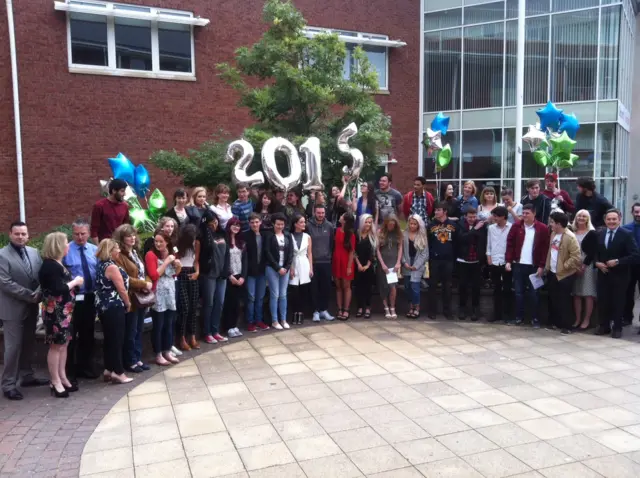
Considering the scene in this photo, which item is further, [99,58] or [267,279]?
[99,58]

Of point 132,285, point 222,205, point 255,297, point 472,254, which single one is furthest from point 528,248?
point 132,285

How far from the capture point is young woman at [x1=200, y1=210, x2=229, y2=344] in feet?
22.9

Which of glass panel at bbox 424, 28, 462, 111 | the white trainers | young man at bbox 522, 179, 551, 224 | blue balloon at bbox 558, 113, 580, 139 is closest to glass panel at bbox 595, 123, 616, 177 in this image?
glass panel at bbox 424, 28, 462, 111

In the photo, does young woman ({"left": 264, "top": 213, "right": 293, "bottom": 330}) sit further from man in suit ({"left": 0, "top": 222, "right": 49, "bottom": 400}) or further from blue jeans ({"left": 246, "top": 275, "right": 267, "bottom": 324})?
man in suit ({"left": 0, "top": 222, "right": 49, "bottom": 400})

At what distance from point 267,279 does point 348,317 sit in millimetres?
1577

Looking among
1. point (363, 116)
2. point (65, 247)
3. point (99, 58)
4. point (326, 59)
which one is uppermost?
point (99, 58)

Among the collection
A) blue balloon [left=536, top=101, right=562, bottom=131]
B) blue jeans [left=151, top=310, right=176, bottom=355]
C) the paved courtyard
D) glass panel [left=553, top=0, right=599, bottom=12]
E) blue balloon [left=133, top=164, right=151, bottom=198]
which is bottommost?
the paved courtyard

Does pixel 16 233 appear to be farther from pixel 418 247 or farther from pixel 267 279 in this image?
pixel 418 247

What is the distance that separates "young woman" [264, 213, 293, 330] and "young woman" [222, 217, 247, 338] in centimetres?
41

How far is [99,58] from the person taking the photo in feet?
47.6

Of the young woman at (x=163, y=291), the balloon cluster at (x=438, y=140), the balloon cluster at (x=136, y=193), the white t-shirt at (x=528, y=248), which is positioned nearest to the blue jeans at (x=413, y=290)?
the white t-shirt at (x=528, y=248)

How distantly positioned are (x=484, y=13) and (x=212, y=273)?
16.6 meters

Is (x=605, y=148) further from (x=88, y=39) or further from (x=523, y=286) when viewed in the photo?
(x=88, y=39)

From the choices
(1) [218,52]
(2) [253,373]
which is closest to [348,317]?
(2) [253,373]
